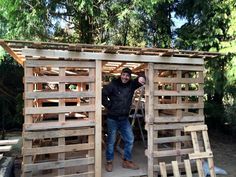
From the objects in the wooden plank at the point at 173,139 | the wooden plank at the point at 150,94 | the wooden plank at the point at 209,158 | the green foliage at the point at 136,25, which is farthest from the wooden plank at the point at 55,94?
the green foliage at the point at 136,25

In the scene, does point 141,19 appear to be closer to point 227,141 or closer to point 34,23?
point 34,23

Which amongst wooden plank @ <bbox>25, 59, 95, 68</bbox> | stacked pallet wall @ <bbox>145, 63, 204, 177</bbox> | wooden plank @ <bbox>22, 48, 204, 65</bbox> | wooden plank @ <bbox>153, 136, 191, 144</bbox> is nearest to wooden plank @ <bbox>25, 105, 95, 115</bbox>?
wooden plank @ <bbox>25, 59, 95, 68</bbox>

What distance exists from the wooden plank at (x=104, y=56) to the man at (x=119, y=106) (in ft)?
1.22

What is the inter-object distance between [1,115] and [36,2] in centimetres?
445

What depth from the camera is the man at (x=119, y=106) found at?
5.49m

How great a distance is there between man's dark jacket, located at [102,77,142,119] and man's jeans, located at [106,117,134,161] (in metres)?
0.13

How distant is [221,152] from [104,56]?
4.98m

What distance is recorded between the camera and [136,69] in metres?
6.77

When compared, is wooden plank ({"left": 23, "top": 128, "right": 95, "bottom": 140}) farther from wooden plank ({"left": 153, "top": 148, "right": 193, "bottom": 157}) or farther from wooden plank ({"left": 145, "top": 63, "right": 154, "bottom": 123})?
wooden plank ({"left": 153, "top": 148, "right": 193, "bottom": 157})

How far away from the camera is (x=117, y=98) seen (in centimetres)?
552

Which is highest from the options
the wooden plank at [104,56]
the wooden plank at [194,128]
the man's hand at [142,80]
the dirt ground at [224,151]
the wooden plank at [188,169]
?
the wooden plank at [104,56]

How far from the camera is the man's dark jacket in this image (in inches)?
216

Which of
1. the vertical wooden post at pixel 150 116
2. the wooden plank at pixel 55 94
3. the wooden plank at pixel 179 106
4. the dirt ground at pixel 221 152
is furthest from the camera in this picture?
the dirt ground at pixel 221 152

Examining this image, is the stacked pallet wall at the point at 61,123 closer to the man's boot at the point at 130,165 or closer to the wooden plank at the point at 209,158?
the man's boot at the point at 130,165
